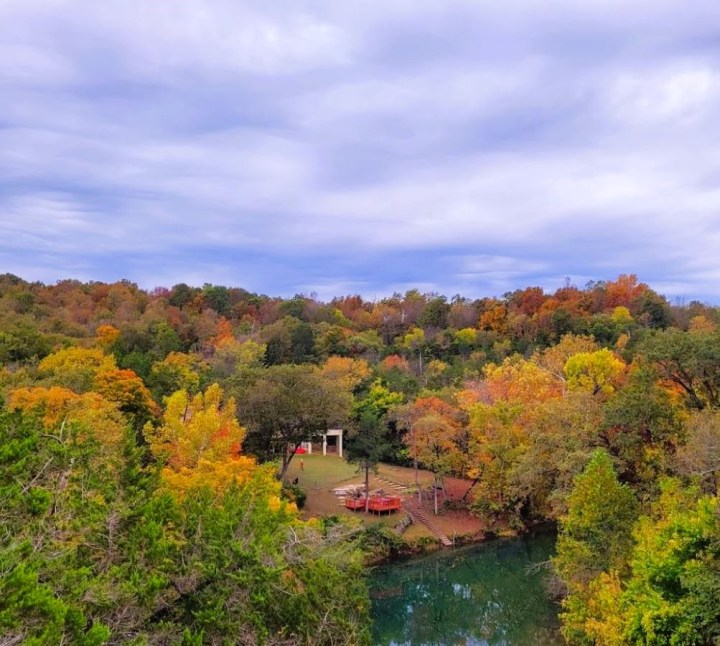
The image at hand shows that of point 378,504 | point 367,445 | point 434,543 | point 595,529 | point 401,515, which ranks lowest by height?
point 434,543

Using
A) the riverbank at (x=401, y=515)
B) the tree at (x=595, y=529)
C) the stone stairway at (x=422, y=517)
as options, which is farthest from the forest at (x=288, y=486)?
the stone stairway at (x=422, y=517)

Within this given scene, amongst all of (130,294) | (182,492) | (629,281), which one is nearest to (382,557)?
(182,492)

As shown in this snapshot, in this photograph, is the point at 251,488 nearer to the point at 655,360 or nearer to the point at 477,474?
the point at 655,360

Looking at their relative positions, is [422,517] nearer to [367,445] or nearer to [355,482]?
[367,445]

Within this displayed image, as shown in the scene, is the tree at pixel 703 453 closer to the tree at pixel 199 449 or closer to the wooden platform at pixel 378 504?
the tree at pixel 199 449

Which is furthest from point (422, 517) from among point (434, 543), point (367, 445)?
point (367, 445)

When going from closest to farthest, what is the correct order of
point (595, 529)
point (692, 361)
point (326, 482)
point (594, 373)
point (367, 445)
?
point (595, 529) < point (692, 361) < point (367, 445) < point (594, 373) < point (326, 482)

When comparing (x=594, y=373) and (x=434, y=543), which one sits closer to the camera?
(x=434, y=543)
